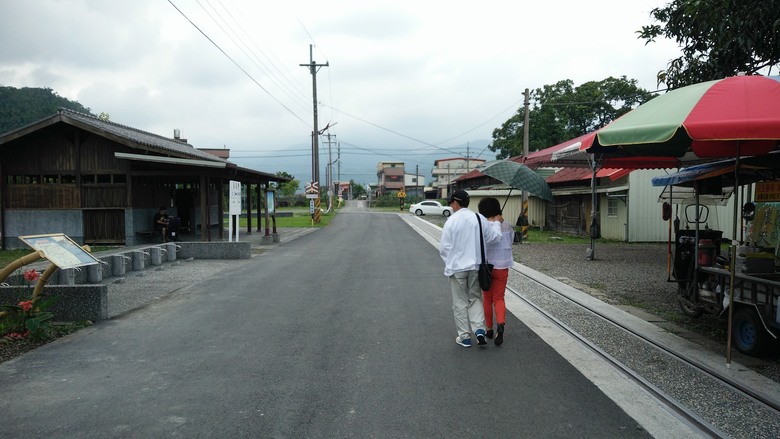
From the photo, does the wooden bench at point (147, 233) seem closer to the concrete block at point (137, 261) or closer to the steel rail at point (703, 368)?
the concrete block at point (137, 261)

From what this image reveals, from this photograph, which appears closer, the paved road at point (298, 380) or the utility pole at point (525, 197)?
the paved road at point (298, 380)

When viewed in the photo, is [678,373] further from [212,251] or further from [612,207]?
[612,207]

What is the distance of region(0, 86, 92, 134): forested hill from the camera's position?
38.2 meters

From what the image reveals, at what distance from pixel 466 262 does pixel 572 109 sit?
128 ft

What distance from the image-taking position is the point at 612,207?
2289cm

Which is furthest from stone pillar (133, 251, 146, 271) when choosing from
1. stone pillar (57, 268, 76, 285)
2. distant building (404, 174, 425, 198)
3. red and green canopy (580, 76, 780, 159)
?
distant building (404, 174, 425, 198)

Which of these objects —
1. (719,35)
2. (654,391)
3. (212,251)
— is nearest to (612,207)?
(719,35)

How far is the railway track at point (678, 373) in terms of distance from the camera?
407 cm

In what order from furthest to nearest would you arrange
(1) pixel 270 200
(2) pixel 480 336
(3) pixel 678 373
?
(1) pixel 270 200 → (2) pixel 480 336 → (3) pixel 678 373

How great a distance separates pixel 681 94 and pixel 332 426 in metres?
5.30

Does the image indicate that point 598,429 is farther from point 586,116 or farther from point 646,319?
point 586,116

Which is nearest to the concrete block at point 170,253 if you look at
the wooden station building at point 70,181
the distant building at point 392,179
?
the wooden station building at point 70,181

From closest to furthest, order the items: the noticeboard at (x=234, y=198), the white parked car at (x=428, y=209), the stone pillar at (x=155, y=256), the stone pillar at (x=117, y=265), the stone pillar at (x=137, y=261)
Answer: the stone pillar at (x=117, y=265)
the stone pillar at (x=137, y=261)
the stone pillar at (x=155, y=256)
the noticeboard at (x=234, y=198)
the white parked car at (x=428, y=209)

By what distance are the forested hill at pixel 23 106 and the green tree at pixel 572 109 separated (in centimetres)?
3508
